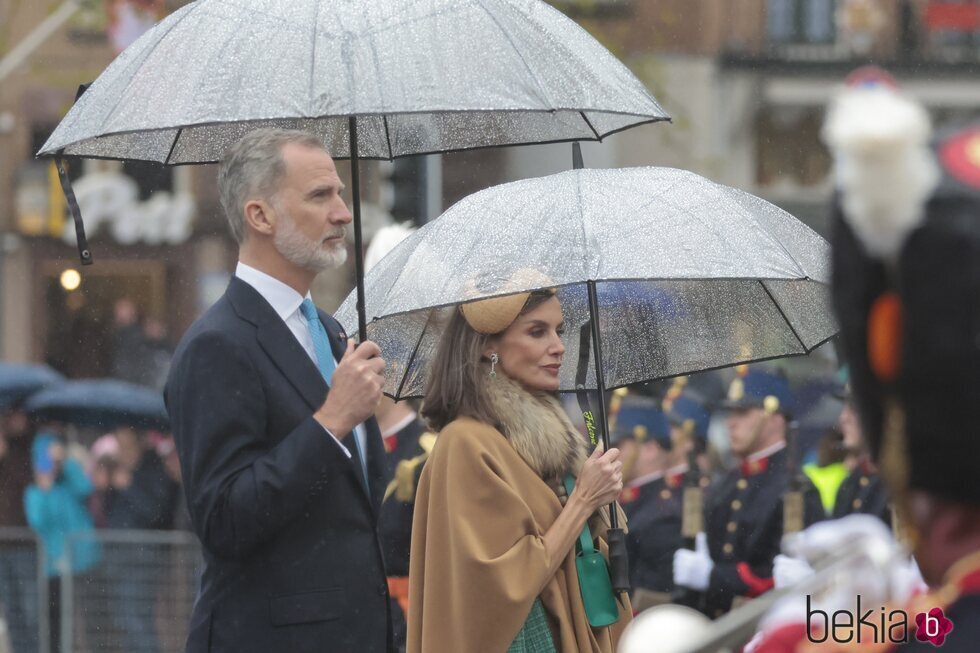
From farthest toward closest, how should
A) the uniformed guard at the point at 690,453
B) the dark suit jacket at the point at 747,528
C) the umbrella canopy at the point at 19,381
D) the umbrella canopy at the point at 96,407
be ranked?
the umbrella canopy at the point at 19,381
the umbrella canopy at the point at 96,407
the uniformed guard at the point at 690,453
the dark suit jacket at the point at 747,528

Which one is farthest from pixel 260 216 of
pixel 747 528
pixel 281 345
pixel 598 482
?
pixel 747 528

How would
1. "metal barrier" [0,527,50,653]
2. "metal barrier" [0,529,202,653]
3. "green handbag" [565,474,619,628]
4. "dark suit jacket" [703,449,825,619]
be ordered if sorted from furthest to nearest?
"metal barrier" [0,527,50,653] < "metal barrier" [0,529,202,653] < "dark suit jacket" [703,449,825,619] < "green handbag" [565,474,619,628]

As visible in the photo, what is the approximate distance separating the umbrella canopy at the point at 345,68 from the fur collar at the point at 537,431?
84 cm

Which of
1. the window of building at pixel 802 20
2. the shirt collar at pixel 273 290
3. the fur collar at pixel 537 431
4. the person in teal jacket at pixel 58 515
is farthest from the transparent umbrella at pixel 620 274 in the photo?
the window of building at pixel 802 20

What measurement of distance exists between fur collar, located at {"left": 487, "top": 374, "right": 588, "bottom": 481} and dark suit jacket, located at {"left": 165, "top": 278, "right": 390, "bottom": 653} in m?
0.60

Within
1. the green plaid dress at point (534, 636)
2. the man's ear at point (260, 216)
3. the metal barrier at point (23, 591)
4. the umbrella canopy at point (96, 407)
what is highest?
the man's ear at point (260, 216)

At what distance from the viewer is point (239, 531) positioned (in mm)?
3629

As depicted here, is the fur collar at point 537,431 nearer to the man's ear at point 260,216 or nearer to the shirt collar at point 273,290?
the shirt collar at point 273,290

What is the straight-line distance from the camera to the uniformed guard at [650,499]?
7.63 metres

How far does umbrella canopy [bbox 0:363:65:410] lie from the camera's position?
12.5 metres

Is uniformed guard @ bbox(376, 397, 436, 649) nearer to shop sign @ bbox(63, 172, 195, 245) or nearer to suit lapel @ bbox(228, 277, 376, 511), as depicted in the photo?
suit lapel @ bbox(228, 277, 376, 511)

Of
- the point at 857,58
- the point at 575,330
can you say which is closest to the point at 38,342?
the point at 857,58

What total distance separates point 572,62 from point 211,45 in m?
0.78

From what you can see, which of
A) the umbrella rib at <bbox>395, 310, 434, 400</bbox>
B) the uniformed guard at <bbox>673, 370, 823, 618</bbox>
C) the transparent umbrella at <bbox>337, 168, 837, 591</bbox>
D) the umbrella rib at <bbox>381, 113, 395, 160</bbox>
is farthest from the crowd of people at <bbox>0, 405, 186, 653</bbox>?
the umbrella rib at <bbox>381, 113, 395, 160</bbox>
